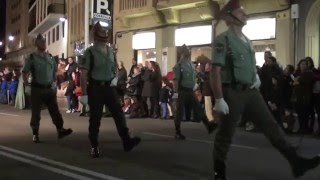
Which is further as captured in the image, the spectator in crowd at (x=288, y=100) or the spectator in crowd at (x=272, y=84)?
the spectator in crowd at (x=288, y=100)

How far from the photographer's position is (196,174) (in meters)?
7.70

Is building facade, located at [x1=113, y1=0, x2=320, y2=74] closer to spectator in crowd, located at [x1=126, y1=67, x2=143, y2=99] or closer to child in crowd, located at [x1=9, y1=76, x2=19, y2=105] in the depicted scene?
spectator in crowd, located at [x1=126, y1=67, x2=143, y2=99]

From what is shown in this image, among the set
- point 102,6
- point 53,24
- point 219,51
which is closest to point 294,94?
point 219,51

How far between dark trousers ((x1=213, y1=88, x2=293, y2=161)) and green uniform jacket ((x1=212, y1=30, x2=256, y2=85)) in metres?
0.15

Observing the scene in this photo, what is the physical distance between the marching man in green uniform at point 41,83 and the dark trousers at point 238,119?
5.18 meters

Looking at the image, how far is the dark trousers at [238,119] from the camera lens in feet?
21.8

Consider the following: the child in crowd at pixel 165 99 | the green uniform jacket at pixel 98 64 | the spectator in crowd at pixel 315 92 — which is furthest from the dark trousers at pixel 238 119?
the child in crowd at pixel 165 99

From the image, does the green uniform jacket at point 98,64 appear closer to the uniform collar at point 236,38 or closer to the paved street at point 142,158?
the paved street at point 142,158

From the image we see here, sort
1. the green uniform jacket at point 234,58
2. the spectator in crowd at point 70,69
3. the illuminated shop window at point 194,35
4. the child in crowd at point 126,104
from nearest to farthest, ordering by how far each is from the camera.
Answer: the green uniform jacket at point 234,58, the child in crowd at point 126,104, the spectator in crowd at point 70,69, the illuminated shop window at point 194,35

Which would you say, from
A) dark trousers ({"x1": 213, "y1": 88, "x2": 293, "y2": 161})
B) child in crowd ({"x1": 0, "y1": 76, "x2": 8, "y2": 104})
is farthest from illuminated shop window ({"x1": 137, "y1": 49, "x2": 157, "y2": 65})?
dark trousers ({"x1": 213, "y1": 88, "x2": 293, "y2": 161})

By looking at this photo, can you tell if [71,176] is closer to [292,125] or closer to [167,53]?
[292,125]

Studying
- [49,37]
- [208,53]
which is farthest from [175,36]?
[49,37]

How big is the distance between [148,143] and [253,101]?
4.83 meters

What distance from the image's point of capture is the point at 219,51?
6.59 metres
